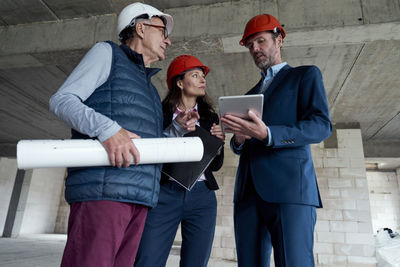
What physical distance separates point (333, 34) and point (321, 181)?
400 cm

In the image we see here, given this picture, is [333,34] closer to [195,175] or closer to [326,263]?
[195,175]

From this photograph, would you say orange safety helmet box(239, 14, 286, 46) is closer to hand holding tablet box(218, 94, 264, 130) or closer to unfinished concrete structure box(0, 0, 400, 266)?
hand holding tablet box(218, 94, 264, 130)

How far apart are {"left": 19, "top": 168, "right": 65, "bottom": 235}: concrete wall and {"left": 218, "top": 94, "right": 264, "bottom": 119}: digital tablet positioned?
38.2 feet

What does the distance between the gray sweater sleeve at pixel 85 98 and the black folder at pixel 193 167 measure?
1.87ft

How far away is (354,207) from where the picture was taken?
19.7ft

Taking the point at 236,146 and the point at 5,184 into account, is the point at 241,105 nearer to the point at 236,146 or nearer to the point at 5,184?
the point at 236,146

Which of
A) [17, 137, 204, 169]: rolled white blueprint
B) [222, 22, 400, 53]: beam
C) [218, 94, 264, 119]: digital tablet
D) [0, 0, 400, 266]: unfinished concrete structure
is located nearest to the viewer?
[17, 137, 204, 169]: rolled white blueprint

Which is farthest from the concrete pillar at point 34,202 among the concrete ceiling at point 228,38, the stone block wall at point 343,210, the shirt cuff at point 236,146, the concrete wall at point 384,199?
the concrete wall at point 384,199

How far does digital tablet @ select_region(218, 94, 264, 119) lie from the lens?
1.16m

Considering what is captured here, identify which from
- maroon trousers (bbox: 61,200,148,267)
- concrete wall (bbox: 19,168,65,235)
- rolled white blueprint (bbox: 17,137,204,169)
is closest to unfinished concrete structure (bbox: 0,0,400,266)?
concrete wall (bbox: 19,168,65,235)

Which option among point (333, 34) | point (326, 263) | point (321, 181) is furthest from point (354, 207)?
point (333, 34)

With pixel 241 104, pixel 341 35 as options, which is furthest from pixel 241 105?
pixel 341 35

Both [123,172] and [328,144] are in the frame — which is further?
[328,144]

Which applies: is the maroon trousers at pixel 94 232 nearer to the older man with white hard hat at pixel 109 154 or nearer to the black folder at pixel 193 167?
the older man with white hard hat at pixel 109 154
